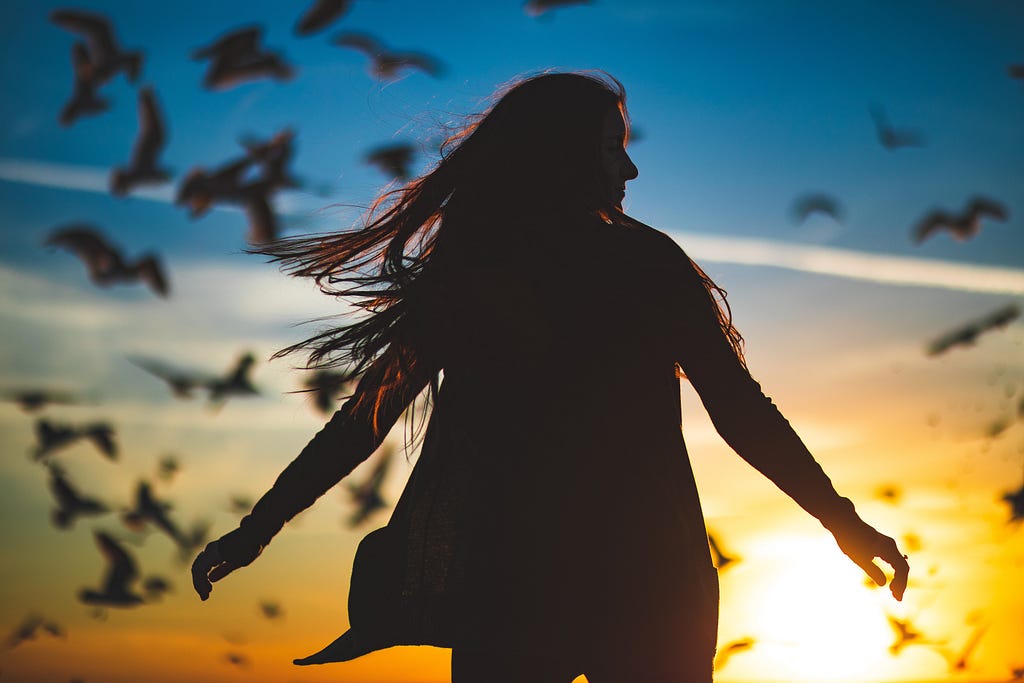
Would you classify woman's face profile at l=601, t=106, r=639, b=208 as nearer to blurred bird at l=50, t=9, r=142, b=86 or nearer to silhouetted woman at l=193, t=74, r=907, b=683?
silhouetted woman at l=193, t=74, r=907, b=683

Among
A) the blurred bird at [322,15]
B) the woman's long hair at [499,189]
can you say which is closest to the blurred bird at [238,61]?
the blurred bird at [322,15]

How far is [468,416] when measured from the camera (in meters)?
3.05

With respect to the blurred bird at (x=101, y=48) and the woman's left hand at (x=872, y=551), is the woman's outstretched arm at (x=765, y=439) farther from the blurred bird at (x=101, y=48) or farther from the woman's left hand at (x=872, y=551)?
the blurred bird at (x=101, y=48)

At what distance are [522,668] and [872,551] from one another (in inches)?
40.5

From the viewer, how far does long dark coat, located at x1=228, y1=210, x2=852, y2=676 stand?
111 inches

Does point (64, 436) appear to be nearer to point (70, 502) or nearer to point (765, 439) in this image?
point (70, 502)

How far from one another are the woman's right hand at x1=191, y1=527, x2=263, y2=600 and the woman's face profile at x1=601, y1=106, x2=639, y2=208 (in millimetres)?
1571

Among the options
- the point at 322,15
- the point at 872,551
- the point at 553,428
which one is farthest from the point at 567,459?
the point at 322,15

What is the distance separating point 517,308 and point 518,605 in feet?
2.56

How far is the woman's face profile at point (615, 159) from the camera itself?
125 inches

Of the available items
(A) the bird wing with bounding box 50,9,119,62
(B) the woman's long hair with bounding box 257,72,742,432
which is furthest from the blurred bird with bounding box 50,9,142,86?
(B) the woman's long hair with bounding box 257,72,742,432

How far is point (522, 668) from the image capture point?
2.79m

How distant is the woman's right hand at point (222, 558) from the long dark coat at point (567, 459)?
18.1 inches

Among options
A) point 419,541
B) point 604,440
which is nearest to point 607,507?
point 604,440
